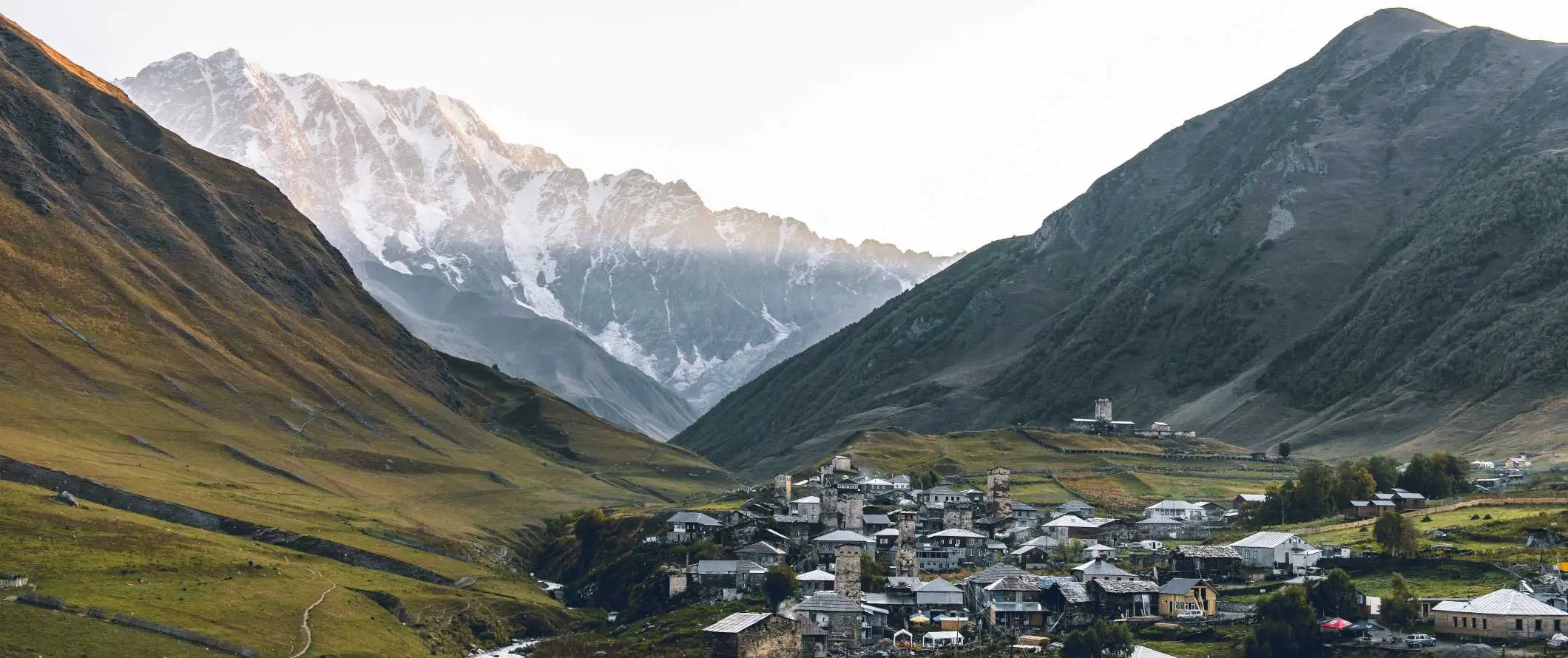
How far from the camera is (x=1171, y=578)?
131 m

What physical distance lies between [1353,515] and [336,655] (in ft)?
331

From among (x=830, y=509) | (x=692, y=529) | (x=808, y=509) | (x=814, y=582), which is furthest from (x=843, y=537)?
(x=692, y=529)

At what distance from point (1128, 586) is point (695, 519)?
208ft

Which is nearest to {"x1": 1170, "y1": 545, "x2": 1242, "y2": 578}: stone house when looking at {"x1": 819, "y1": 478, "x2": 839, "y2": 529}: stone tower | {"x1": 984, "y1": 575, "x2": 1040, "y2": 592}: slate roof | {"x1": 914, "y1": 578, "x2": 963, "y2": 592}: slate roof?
{"x1": 984, "y1": 575, "x2": 1040, "y2": 592}: slate roof

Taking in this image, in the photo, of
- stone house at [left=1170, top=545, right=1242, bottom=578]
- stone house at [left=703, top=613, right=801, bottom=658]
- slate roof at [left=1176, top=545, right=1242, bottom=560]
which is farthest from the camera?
slate roof at [left=1176, top=545, right=1242, bottom=560]

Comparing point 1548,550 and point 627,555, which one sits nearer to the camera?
point 1548,550

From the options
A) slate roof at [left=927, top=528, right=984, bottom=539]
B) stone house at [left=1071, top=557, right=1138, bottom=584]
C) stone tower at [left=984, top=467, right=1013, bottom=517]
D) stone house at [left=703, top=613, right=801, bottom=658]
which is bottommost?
stone house at [left=703, top=613, right=801, bottom=658]

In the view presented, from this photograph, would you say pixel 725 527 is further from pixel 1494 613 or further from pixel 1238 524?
pixel 1494 613

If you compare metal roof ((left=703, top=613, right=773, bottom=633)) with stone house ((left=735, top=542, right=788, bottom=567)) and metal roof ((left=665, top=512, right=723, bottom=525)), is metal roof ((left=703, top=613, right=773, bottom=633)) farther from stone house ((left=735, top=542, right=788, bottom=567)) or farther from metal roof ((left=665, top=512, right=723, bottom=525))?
metal roof ((left=665, top=512, right=723, bottom=525))

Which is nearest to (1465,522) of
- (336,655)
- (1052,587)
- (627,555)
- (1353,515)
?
(1353,515)

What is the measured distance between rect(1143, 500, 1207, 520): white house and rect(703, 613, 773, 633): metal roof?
70.9 meters

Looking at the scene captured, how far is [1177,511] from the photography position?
177 metres

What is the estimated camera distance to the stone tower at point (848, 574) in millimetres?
140875

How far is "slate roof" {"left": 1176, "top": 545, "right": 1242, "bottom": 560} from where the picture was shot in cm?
13538
